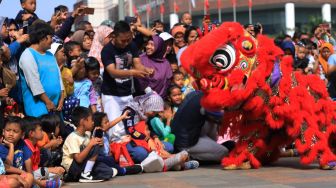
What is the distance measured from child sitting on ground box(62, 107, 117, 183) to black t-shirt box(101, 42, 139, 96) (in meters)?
1.08

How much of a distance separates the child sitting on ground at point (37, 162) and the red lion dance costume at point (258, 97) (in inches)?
69.4

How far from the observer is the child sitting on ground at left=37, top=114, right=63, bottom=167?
732 cm

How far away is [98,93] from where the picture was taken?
902 cm

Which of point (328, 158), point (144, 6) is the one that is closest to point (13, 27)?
point (328, 158)

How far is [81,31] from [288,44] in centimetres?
327

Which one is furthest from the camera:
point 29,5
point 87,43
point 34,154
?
point 87,43

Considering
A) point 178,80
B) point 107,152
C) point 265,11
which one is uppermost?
point 265,11

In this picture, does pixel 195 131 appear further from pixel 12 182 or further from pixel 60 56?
pixel 12 182

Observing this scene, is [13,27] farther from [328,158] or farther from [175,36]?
[328,158]

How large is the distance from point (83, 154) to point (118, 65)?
1.63m

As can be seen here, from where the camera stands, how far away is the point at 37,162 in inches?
273

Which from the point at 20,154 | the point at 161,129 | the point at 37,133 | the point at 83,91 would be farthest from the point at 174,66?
the point at 20,154

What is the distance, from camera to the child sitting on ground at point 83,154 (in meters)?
7.33

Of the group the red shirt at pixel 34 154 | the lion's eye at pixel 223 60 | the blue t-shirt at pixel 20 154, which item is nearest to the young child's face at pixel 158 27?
the lion's eye at pixel 223 60
